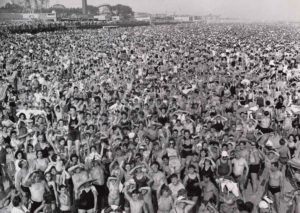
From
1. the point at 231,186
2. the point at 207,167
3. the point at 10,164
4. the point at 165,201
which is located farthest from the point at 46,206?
the point at 231,186

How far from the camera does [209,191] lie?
589 centimetres

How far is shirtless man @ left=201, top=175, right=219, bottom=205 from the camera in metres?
5.85

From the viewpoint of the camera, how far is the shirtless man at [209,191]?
5.85 meters

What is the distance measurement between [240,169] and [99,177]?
88.6 inches

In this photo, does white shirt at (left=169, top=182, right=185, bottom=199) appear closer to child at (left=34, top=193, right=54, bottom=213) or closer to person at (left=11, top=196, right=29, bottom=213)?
child at (left=34, top=193, right=54, bottom=213)

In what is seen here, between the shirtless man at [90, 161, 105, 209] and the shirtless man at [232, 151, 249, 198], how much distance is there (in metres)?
2.11

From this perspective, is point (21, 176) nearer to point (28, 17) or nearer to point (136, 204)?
point (136, 204)

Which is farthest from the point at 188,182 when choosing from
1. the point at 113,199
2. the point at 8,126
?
the point at 8,126

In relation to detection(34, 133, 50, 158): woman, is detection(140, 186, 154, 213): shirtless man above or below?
below

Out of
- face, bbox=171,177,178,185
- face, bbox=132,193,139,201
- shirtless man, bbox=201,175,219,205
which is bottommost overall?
shirtless man, bbox=201,175,219,205

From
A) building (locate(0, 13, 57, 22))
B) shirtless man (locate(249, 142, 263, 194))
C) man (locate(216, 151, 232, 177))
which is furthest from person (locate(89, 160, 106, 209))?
building (locate(0, 13, 57, 22))

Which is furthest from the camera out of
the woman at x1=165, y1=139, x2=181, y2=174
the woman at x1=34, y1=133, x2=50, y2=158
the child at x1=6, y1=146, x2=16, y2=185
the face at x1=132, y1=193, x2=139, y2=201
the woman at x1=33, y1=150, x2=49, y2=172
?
the woman at x1=34, y1=133, x2=50, y2=158

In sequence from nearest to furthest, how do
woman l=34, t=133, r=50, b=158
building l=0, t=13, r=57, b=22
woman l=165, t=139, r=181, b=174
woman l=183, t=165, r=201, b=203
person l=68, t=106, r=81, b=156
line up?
woman l=183, t=165, r=201, b=203 < woman l=165, t=139, r=181, b=174 < woman l=34, t=133, r=50, b=158 < person l=68, t=106, r=81, b=156 < building l=0, t=13, r=57, b=22

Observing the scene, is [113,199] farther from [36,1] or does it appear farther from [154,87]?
[36,1]
